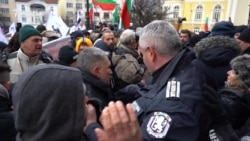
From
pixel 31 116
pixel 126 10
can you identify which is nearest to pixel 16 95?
pixel 31 116

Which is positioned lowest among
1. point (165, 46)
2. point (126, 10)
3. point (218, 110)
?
point (218, 110)

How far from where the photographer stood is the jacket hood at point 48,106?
1064mm

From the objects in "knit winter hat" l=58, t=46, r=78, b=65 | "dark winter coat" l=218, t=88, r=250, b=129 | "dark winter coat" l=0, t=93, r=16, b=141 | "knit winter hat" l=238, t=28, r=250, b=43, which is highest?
"knit winter hat" l=238, t=28, r=250, b=43

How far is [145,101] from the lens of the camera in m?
1.73

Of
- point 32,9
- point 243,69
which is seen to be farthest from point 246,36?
point 32,9

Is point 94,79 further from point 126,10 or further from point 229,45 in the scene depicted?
point 126,10

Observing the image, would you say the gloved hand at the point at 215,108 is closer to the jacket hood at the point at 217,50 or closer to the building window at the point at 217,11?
the jacket hood at the point at 217,50

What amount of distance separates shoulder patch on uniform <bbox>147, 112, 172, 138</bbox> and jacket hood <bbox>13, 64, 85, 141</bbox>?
53 cm

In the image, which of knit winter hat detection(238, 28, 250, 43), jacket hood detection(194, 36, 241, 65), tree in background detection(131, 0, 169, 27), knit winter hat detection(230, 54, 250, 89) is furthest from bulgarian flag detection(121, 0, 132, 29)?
tree in background detection(131, 0, 169, 27)

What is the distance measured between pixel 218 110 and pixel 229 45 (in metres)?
1.10

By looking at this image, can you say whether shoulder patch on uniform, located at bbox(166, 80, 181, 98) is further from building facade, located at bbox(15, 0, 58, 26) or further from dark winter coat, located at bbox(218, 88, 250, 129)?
building facade, located at bbox(15, 0, 58, 26)

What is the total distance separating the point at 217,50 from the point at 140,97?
1068mm

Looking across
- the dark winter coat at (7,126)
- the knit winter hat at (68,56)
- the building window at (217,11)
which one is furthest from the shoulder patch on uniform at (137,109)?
the building window at (217,11)

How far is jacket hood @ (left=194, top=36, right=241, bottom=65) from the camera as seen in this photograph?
248 cm
